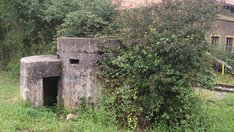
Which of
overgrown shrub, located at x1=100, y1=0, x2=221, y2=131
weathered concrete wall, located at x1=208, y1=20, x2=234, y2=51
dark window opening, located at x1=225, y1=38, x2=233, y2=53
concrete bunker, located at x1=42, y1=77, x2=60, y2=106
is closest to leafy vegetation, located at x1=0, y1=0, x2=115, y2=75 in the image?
concrete bunker, located at x1=42, y1=77, x2=60, y2=106

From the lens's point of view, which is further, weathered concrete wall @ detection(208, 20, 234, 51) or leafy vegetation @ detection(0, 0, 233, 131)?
weathered concrete wall @ detection(208, 20, 234, 51)

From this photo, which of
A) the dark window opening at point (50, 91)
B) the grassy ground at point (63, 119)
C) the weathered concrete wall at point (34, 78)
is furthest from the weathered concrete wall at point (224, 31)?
the weathered concrete wall at point (34, 78)

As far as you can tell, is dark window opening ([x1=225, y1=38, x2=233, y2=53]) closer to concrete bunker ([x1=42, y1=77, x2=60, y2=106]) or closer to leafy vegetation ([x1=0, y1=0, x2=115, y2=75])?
leafy vegetation ([x1=0, y1=0, x2=115, y2=75])

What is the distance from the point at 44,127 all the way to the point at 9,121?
0.81 meters

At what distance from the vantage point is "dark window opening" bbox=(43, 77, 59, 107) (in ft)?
32.3

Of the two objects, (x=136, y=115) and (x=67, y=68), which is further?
(x=67, y=68)

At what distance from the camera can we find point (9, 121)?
7.61m

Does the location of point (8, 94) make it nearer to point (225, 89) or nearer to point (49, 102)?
point (49, 102)

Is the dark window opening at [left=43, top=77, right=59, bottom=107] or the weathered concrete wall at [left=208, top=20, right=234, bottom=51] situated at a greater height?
the weathered concrete wall at [left=208, top=20, right=234, bottom=51]

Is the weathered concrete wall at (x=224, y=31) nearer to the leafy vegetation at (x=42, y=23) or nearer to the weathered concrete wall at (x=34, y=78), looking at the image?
the leafy vegetation at (x=42, y=23)

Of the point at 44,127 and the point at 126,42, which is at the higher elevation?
the point at 126,42

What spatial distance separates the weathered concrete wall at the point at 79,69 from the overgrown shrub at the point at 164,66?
63 centimetres

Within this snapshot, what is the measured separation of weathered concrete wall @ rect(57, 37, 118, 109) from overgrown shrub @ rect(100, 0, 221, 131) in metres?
0.63

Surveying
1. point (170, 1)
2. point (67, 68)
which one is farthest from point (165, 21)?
point (67, 68)
